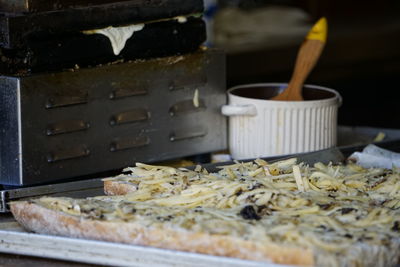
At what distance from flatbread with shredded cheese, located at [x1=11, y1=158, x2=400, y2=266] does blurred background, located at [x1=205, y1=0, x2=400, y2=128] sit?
2.61 m

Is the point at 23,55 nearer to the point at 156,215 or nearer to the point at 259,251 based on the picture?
the point at 156,215

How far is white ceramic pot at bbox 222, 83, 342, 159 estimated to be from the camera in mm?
2797

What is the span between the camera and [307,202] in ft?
6.73

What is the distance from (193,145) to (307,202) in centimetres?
85

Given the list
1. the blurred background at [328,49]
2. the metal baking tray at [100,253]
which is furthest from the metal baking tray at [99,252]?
the blurred background at [328,49]

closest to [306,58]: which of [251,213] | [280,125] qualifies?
[280,125]

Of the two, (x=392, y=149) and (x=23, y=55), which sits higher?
(x=23, y=55)

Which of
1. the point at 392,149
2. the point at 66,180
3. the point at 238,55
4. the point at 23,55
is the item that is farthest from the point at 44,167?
the point at 238,55

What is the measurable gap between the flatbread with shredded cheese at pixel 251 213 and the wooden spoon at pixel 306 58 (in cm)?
61

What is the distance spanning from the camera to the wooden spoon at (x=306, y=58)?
9.61 ft

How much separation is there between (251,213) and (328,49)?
382cm

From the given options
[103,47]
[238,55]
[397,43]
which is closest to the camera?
[103,47]

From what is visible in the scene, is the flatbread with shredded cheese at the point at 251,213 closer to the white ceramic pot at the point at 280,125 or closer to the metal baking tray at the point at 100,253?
the metal baking tray at the point at 100,253

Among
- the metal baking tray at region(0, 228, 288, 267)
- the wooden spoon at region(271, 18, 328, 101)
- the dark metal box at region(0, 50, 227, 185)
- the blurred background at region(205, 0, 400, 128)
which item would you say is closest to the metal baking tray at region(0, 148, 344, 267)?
the metal baking tray at region(0, 228, 288, 267)
